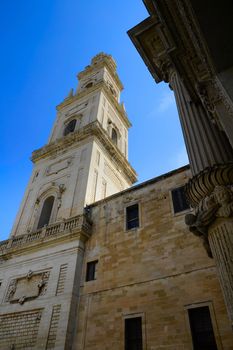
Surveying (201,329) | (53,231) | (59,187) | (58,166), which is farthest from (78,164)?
(201,329)

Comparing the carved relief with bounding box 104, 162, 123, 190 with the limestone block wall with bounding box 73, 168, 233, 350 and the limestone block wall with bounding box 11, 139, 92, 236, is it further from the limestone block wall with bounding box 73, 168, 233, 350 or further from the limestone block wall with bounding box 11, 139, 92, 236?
the limestone block wall with bounding box 73, 168, 233, 350

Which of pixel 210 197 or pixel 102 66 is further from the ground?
pixel 102 66

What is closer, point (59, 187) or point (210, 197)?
point (210, 197)

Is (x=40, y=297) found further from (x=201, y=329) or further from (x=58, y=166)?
(x=58, y=166)

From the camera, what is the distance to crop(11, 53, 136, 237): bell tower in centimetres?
1944

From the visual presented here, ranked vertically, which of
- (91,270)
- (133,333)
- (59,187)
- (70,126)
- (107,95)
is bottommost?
(133,333)

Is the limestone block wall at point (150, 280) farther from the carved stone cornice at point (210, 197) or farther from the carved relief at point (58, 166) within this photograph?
the carved relief at point (58, 166)

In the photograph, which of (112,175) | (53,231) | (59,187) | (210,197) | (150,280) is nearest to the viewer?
(210,197)

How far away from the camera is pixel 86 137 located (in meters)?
23.4

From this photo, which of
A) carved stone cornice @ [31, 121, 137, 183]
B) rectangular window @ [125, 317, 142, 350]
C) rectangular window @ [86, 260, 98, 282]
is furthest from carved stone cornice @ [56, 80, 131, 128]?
rectangular window @ [125, 317, 142, 350]

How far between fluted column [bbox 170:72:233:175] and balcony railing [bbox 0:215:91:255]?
9555mm

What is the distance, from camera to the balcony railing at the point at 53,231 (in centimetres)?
1556

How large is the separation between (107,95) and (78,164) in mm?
12948

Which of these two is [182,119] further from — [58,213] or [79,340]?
[58,213]
